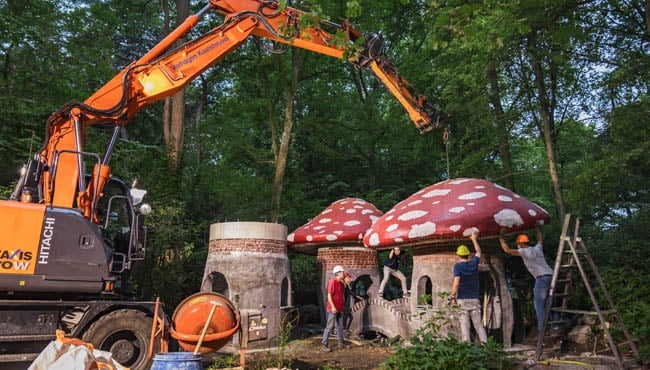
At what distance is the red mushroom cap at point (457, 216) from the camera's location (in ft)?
27.8

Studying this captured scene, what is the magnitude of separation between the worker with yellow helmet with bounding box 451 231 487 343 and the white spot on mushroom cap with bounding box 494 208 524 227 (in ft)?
1.65

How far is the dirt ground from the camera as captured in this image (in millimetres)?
7246

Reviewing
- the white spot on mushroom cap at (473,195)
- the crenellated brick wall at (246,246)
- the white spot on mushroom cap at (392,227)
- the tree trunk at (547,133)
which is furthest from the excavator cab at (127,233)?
the tree trunk at (547,133)

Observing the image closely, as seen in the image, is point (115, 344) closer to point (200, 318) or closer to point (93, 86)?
point (200, 318)

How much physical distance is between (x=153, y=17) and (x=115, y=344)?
21203 millimetres

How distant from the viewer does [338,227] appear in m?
12.5

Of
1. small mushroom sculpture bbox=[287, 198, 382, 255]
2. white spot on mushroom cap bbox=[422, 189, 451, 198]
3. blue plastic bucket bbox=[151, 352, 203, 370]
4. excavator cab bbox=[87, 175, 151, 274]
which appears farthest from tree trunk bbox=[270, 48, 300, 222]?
blue plastic bucket bbox=[151, 352, 203, 370]

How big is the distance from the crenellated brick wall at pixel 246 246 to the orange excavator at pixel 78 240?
247 cm

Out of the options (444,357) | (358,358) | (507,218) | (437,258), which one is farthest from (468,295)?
(444,357)

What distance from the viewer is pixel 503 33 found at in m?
6.96

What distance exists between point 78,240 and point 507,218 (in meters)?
6.98

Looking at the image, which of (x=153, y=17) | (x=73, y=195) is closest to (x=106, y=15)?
(x=153, y=17)

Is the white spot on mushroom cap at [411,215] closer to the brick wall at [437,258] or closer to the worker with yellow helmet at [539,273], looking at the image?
the brick wall at [437,258]

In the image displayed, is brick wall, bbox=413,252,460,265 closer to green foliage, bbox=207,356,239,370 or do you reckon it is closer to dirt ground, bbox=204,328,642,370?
dirt ground, bbox=204,328,642,370
